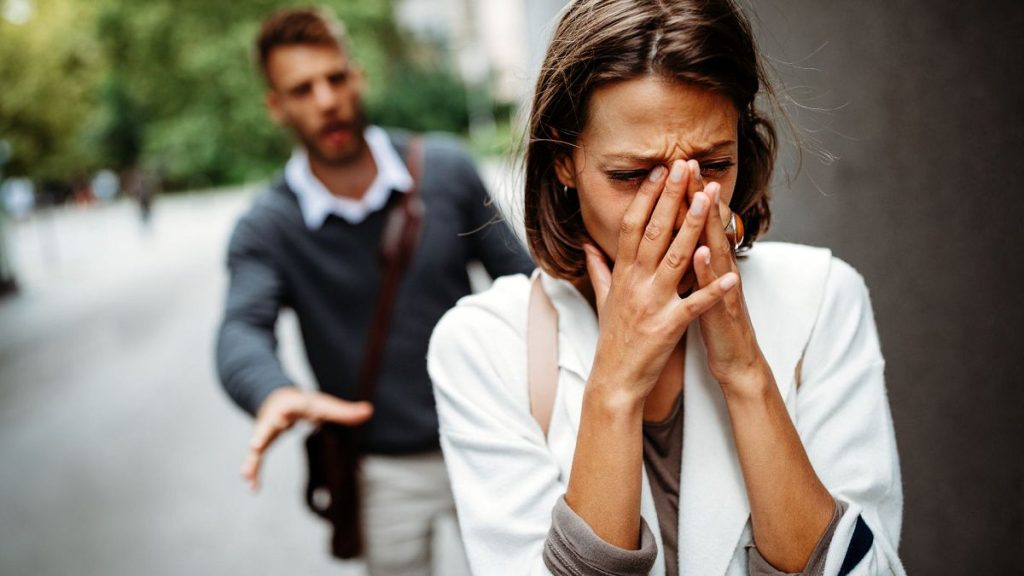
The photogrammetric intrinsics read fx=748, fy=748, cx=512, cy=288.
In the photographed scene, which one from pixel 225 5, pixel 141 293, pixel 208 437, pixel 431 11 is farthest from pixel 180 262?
pixel 431 11

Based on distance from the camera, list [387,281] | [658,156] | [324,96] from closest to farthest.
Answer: [658,156]
[387,281]
[324,96]

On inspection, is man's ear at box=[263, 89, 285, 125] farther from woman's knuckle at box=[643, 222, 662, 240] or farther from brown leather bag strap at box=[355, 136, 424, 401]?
woman's knuckle at box=[643, 222, 662, 240]

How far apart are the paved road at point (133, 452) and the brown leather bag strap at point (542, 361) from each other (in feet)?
10.4

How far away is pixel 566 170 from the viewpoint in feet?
4.80

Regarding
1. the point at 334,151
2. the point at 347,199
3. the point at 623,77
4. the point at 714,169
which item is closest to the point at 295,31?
the point at 334,151

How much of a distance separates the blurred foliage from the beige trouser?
24.7 meters

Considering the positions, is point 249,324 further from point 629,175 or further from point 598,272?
point 629,175

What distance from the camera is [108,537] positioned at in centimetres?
486

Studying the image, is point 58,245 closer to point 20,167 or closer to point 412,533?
point 20,167

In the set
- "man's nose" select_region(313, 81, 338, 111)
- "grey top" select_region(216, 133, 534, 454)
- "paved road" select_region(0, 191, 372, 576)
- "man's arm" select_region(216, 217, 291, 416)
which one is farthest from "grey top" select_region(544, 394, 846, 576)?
"paved road" select_region(0, 191, 372, 576)

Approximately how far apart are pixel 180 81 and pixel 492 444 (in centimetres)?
3479

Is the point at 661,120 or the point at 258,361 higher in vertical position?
the point at 661,120

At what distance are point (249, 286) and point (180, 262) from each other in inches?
644

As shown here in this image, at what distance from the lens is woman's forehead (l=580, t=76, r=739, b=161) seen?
49.9 inches
